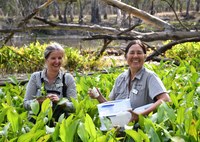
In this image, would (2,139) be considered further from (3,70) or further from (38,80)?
(3,70)

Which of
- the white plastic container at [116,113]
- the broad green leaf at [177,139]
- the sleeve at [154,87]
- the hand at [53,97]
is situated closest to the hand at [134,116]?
the white plastic container at [116,113]

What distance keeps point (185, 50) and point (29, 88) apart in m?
7.24

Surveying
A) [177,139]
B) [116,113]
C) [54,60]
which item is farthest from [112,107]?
[54,60]

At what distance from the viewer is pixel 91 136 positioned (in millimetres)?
2254

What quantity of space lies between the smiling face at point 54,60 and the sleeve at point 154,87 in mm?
797

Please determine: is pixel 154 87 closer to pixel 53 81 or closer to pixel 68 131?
pixel 53 81

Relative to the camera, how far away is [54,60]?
3357mm

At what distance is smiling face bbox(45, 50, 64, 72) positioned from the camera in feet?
11.0

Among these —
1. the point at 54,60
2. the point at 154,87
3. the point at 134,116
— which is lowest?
the point at 134,116

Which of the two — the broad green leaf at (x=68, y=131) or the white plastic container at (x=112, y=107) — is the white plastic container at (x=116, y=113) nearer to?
the white plastic container at (x=112, y=107)

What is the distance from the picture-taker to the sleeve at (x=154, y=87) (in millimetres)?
3038

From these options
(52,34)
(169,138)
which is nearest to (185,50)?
(169,138)

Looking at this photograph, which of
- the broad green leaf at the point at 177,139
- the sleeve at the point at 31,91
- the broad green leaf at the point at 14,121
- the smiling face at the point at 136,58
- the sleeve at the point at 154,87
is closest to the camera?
the broad green leaf at the point at 177,139

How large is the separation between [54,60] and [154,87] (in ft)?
2.90
